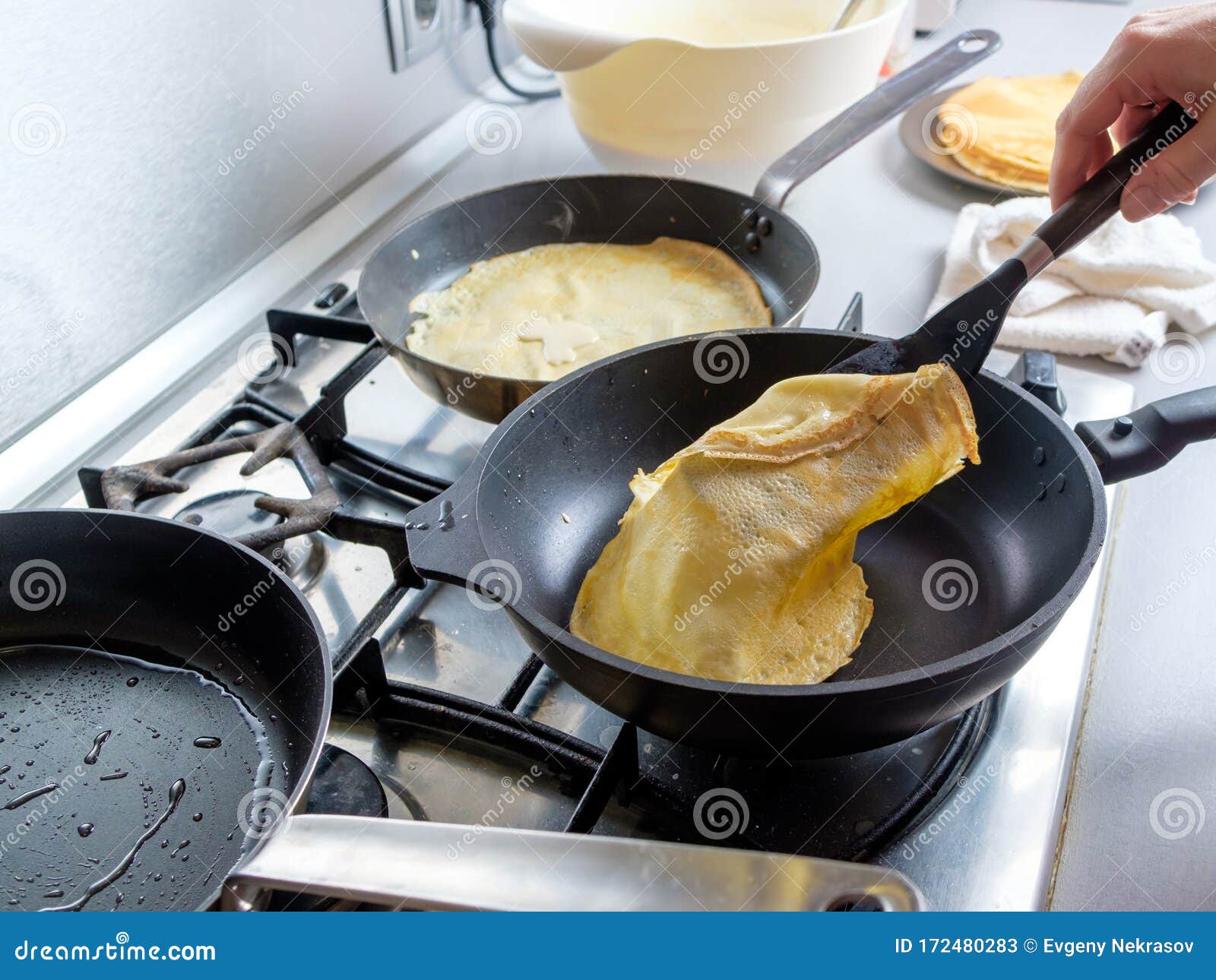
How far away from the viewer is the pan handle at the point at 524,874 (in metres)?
0.46

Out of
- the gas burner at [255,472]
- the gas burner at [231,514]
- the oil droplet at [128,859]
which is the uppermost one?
the gas burner at [255,472]

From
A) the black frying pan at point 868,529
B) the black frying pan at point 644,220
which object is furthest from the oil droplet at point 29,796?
the black frying pan at point 644,220

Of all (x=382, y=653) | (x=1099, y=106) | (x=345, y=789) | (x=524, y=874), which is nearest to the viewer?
(x=524, y=874)

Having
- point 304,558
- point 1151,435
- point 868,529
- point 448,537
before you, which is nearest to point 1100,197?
point 1151,435

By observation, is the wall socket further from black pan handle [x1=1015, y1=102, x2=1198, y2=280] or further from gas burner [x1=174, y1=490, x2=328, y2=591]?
black pan handle [x1=1015, y1=102, x2=1198, y2=280]

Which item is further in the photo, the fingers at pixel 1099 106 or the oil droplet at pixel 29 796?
the fingers at pixel 1099 106

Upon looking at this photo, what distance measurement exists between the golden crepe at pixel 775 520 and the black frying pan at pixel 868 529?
4 centimetres

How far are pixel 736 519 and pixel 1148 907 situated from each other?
0.33 meters

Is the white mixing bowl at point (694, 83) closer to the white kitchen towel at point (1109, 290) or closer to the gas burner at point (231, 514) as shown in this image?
the white kitchen towel at point (1109, 290)

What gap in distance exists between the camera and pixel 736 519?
25.5 inches

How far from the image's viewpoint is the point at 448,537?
61cm

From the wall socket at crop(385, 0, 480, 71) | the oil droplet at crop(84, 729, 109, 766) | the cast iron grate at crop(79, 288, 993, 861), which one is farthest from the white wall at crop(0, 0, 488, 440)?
the oil droplet at crop(84, 729, 109, 766)

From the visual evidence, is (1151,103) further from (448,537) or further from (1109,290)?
(448,537)

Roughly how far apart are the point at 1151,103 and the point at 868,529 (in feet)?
1.37
